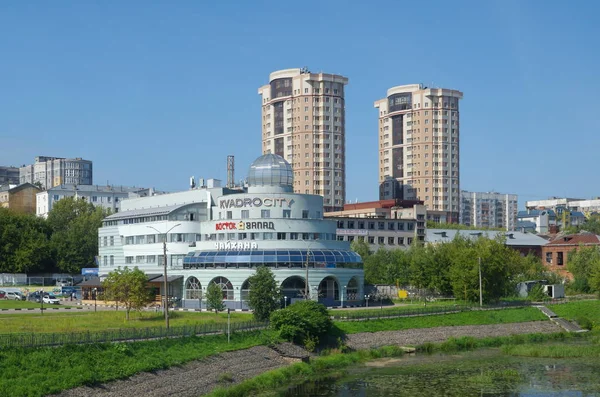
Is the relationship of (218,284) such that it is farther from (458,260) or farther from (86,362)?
(86,362)

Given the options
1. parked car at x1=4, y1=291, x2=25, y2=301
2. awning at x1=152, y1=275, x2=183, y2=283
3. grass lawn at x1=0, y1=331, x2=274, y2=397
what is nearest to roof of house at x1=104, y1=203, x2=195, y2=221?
awning at x1=152, y1=275, x2=183, y2=283

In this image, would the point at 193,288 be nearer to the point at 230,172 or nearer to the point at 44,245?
the point at 230,172

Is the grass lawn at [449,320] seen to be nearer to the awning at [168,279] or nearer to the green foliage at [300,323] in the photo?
the green foliage at [300,323]

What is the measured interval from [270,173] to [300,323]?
38.5 meters

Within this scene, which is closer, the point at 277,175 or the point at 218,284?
the point at 218,284

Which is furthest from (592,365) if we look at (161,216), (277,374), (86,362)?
(161,216)

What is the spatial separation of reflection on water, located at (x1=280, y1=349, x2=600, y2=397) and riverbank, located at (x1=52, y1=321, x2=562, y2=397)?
4.43m

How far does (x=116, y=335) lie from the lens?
62000 millimetres

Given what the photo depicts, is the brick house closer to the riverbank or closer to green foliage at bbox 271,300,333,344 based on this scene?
the riverbank

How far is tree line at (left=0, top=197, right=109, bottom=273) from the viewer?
149625 mm

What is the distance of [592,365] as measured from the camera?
2776 inches

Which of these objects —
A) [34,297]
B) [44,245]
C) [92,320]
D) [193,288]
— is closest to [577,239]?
[193,288]

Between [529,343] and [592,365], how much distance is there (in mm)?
16860

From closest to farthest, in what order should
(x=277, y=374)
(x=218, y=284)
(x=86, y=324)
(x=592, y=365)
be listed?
(x=277, y=374), (x=592, y=365), (x=86, y=324), (x=218, y=284)
